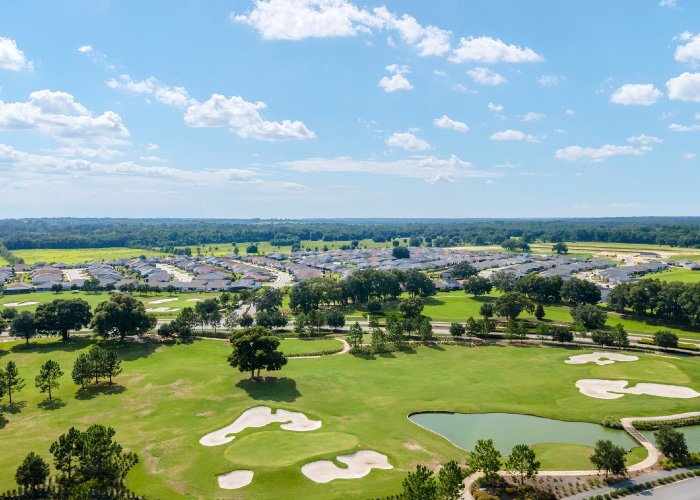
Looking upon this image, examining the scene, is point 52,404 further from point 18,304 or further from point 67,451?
point 18,304

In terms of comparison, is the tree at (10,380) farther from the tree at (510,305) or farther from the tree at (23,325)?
the tree at (510,305)

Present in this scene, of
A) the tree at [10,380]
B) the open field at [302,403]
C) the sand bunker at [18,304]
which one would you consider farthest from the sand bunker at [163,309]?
the tree at [10,380]

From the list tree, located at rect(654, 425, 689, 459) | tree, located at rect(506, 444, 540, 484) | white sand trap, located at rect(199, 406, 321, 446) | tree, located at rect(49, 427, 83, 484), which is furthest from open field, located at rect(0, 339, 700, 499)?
tree, located at rect(654, 425, 689, 459)

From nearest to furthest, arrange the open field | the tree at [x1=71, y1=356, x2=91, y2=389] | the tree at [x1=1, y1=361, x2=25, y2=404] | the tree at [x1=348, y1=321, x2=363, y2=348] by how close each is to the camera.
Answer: the open field < the tree at [x1=1, y1=361, x2=25, y2=404] < the tree at [x1=71, y1=356, x2=91, y2=389] < the tree at [x1=348, y1=321, x2=363, y2=348]

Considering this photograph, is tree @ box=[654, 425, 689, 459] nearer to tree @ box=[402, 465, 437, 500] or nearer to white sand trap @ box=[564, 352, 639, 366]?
tree @ box=[402, 465, 437, 500]

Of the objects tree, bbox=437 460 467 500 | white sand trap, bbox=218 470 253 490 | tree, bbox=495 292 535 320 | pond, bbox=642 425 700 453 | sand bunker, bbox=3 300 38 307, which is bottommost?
sand bunker, bbox=3 300 38 307

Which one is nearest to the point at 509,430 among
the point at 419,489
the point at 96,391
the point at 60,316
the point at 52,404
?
the point at 419,489
